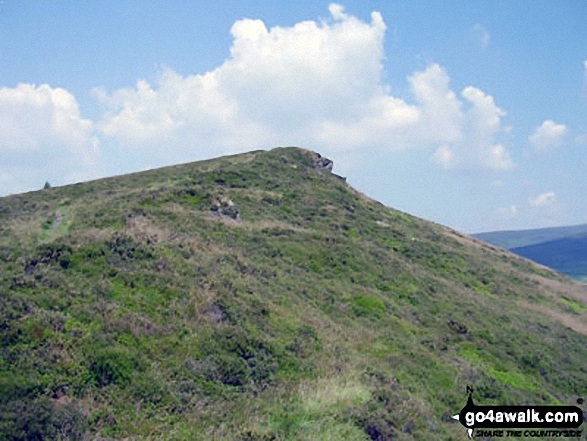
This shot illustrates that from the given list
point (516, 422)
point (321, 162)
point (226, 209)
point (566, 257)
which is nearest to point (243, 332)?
point (516, 422)

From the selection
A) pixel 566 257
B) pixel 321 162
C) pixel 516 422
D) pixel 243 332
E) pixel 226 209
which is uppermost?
pixel 321 162

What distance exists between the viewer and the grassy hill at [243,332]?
11617mm

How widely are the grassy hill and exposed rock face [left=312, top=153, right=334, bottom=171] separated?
1006 inches

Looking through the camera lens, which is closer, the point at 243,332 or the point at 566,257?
the point at 243,332

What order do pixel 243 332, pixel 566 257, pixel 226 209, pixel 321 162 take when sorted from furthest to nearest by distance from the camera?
pixel 566 257
pixel 321 162
pixel 226 209
pixel 243 332

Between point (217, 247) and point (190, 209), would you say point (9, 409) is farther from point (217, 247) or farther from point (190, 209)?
point (190, 209)

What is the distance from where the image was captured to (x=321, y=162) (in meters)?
66.7

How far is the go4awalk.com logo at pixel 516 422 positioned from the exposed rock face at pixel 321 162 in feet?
166

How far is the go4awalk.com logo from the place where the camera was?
48.1 ft

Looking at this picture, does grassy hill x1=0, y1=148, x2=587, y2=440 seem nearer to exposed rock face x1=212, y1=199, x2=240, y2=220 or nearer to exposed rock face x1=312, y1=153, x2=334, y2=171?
exposed rock face x1=212, y1=199, x2=240, y2=220

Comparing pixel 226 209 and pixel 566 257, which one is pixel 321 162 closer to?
pixel 226 209

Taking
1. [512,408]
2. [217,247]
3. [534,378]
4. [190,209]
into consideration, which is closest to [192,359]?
[512,408]

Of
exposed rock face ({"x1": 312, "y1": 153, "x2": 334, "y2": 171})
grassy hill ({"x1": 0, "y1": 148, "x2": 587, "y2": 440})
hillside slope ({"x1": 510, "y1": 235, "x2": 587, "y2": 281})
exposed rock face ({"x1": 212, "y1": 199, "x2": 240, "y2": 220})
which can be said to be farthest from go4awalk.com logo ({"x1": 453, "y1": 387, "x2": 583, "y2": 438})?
hillside slope ({"x1": 510, "y1": 235, "x2": 587, "y2": 281})

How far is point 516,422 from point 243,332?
8378 mm
